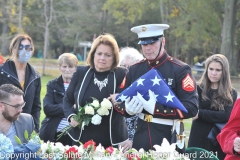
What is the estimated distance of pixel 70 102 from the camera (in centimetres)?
538

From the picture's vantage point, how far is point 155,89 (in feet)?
14.3

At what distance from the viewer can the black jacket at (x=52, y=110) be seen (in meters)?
6.48

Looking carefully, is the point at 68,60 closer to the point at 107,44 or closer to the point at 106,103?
the point at 107,44

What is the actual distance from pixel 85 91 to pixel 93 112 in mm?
311

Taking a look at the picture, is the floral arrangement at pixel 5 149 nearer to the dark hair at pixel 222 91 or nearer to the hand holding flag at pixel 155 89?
the hand holding flag at pixel 155 89

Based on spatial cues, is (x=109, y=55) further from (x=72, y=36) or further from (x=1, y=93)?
(x=72, y=36)

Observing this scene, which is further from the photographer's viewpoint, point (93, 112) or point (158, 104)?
point (93, 112)

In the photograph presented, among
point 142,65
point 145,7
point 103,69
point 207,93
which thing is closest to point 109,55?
point 103,69

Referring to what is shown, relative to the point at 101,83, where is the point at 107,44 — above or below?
above

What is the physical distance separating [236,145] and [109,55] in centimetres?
184

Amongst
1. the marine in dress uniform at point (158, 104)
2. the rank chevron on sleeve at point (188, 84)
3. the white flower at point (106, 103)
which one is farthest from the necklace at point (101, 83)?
the rank chevron on sleeve at point (188, 84)

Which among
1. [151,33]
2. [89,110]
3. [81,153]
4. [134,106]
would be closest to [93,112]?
[89,110]

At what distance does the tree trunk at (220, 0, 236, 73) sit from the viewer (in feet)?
102

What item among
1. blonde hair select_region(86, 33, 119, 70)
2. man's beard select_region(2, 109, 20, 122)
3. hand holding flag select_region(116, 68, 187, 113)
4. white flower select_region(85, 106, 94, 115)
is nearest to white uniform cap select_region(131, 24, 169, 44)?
hand holding flag select_region(116, 68, 187, 113)
